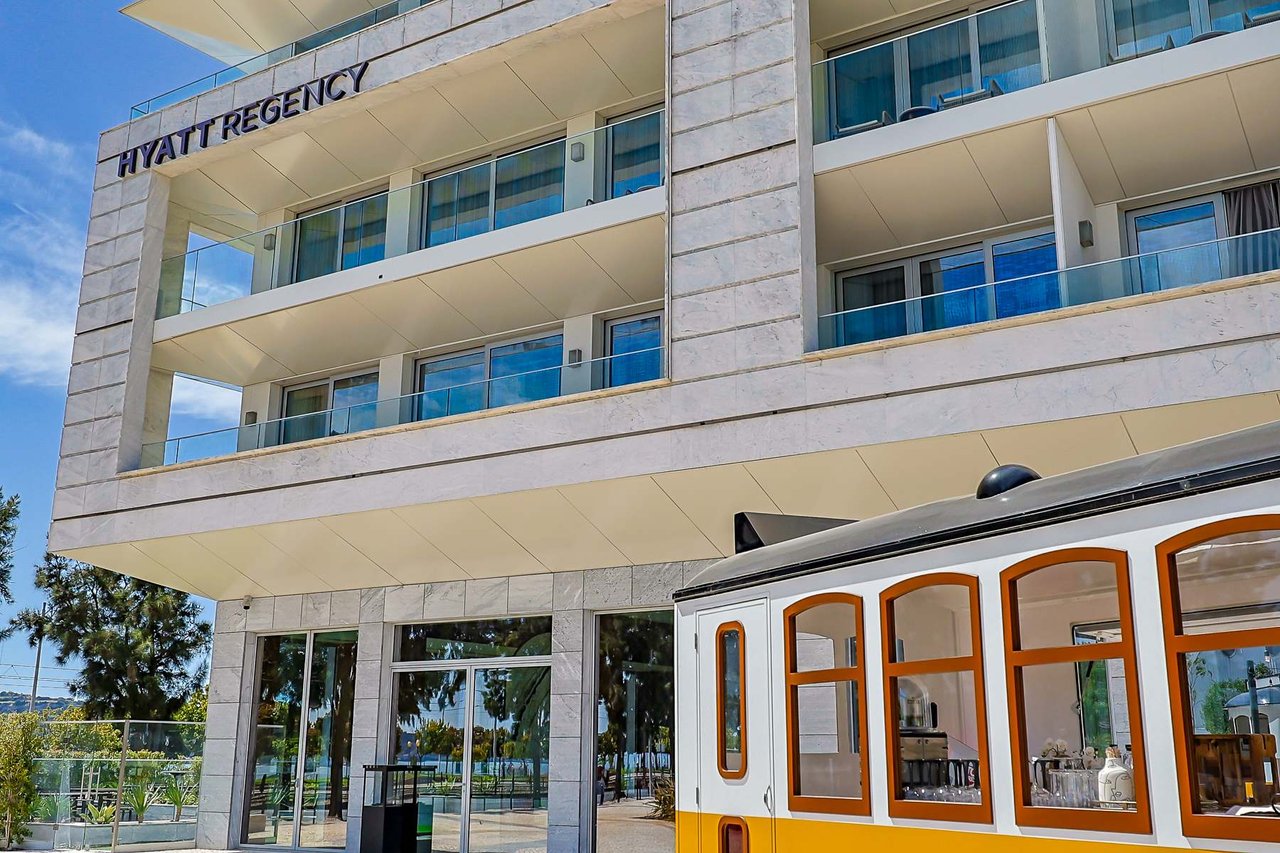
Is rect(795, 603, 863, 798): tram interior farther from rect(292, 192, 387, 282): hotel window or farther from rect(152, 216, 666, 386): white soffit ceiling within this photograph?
rect(292, 192, 387, 282): hotel window

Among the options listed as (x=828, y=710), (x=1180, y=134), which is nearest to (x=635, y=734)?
(x=1180, y=134)

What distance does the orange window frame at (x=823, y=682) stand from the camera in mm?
6383

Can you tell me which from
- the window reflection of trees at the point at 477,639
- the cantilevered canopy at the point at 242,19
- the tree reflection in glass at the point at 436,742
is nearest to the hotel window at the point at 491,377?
the window reflection of trees at the point at 477,639

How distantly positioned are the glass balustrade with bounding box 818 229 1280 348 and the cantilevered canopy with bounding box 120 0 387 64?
A: 40.7ft

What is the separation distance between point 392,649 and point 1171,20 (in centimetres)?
1362

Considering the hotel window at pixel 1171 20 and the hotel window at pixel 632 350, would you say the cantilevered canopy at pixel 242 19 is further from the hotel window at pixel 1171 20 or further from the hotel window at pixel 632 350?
the hotel window at pixel 1171 20

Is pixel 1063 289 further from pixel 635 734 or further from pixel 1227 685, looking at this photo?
pixel 1227 685

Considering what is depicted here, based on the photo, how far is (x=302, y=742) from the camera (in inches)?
784

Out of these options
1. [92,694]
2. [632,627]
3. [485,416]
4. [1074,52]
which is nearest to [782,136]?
[1074,52]

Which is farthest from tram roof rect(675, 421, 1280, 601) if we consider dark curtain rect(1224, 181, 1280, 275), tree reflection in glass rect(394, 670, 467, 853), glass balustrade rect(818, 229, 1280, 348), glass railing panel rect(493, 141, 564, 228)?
tree reflection in glass rect(394, 670, 467, 853)

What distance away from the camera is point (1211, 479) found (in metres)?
4.87

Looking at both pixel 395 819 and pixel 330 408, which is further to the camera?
pixel 330 408

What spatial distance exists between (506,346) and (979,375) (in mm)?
8745

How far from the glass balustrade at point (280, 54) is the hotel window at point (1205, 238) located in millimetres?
11330
